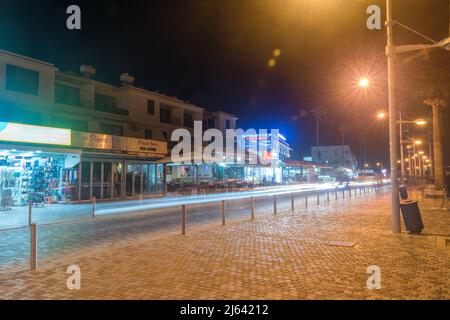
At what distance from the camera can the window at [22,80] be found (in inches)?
1016

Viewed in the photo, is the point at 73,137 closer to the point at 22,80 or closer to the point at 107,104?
the point at 22,80

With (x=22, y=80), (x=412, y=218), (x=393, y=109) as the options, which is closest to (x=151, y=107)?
(x=22, y=80)

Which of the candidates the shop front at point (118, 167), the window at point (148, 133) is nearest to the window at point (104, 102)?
the window at point (148, 133)

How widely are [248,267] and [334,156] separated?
109 meters

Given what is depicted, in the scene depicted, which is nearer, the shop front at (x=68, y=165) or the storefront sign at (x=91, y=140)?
the shop front at (x=68, y=165)

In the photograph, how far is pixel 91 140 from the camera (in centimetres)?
2273

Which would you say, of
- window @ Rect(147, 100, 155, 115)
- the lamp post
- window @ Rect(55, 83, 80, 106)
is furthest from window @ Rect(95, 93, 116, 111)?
the lamp post

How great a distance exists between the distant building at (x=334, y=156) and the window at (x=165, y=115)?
7225 cm

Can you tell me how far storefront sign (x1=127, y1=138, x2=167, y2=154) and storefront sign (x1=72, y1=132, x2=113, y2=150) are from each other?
1765 millimetres

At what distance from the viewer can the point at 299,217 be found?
14.8 metres

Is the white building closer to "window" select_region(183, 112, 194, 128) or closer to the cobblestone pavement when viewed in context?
"window" select_region(183, 112, 194, 128)

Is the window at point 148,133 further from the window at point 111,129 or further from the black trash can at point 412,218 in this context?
the black trash can at point 412,218
